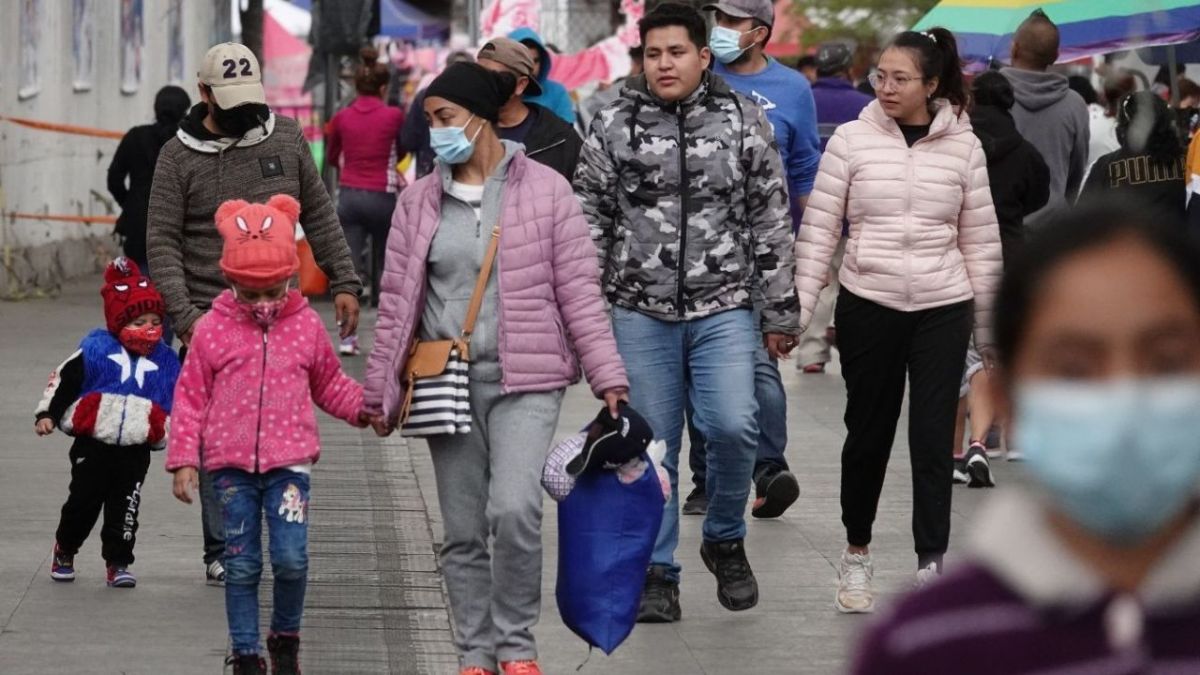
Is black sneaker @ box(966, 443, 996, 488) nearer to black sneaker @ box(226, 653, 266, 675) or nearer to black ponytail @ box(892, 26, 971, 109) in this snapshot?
black ponytail @ box(892, 26, 971, 109)

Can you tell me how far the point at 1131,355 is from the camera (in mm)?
1757

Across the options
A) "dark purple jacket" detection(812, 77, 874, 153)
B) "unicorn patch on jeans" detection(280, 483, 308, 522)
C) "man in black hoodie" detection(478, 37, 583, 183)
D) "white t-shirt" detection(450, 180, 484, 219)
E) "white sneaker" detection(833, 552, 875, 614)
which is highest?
"white t-shirt" detection(450, 180, 484, 219)

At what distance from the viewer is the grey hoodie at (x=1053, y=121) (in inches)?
416

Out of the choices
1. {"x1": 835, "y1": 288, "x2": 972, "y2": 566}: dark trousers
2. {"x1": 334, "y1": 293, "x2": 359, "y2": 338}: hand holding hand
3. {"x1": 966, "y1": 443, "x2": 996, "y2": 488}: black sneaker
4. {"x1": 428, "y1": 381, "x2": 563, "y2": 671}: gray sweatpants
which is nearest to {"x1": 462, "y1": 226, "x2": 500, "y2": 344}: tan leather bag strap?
{"x1": 428, "y1": 381, "x2": 563, "y2": 671}: gray sweatpants

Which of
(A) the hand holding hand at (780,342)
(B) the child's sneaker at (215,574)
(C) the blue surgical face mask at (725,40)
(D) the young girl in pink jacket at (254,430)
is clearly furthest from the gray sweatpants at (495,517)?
(C) the blue surgical face mask at (725,40)

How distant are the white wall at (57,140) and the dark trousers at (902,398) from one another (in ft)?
41.6

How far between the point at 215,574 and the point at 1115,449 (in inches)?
237

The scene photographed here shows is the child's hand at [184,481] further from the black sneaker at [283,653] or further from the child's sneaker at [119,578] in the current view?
the child's sneaker at [119,578]

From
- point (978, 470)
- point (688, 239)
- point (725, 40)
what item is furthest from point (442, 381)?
point (978, 470)

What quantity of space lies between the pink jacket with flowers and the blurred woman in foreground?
427 centimetres

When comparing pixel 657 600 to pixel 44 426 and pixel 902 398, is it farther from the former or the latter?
pixel 44 426

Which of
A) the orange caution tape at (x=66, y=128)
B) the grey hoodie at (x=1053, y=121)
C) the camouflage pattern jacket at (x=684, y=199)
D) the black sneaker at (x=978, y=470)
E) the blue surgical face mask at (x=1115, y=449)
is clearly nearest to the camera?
the blue surgical face mask at (x=1115, y=449)

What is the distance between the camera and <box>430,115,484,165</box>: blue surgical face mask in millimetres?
5945

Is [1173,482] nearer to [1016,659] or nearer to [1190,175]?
[1016,659]
